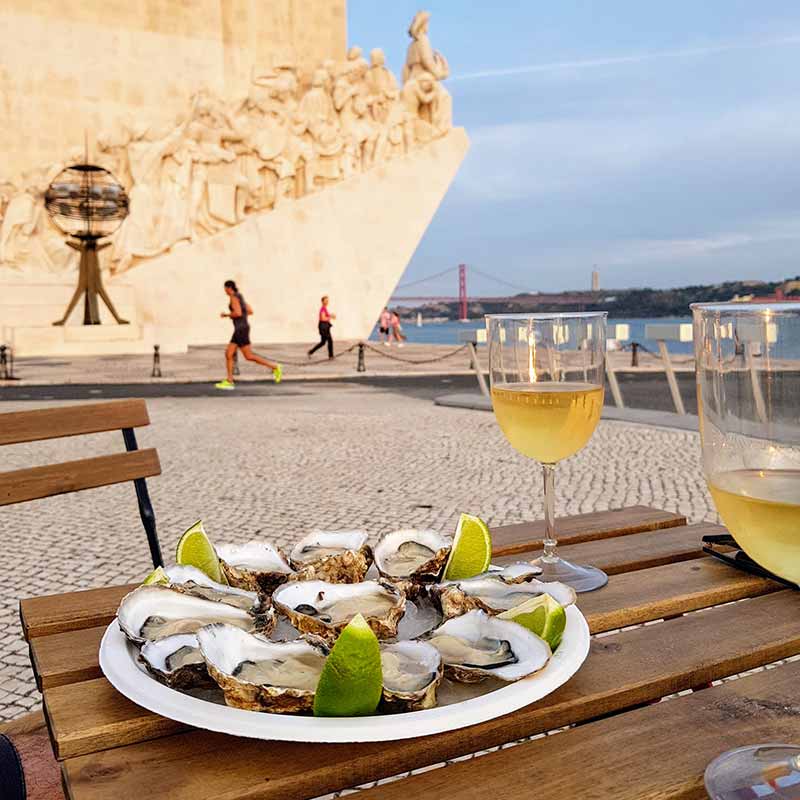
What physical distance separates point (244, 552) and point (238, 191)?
20.2m

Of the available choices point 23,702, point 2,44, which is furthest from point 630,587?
point 2,44

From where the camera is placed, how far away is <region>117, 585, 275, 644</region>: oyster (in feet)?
2.40

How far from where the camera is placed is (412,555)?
94cm

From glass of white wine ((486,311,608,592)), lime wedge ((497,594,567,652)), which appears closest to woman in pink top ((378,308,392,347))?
glass of white wine ((486,311,608,592))

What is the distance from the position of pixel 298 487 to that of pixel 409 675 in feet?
14.4

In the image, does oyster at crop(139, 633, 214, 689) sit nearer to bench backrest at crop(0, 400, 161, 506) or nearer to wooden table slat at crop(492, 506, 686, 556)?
wooden table slat at crop(492, 506, 686, 556)

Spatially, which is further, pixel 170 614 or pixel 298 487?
pixel 298 487

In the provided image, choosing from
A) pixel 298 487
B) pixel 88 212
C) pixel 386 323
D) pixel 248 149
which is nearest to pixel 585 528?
pixel 298 487

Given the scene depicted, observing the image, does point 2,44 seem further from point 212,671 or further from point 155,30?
point 212,671

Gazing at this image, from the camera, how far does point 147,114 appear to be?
70.0 feet

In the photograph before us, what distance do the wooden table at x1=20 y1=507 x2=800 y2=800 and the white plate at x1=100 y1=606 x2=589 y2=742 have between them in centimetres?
2

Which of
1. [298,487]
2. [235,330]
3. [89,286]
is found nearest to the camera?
[298,487]

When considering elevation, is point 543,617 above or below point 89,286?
below

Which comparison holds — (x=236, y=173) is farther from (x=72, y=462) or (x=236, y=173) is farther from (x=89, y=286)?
(x=72, y=462)
